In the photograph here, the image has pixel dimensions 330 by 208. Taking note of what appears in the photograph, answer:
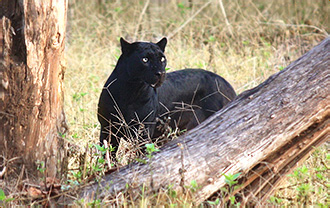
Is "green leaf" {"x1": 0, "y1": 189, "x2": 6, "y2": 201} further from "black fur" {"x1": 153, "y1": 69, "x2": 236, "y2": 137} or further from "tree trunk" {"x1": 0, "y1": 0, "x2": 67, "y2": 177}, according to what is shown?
"black fur" {"x1": 153, "y1": 69, "x2": 236, "y2": 137}

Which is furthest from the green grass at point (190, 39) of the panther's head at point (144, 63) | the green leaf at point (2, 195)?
the green leaf at point (2, 195)

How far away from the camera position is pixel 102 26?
29.8 feet

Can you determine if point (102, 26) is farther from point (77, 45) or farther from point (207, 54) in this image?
point (207, 54)

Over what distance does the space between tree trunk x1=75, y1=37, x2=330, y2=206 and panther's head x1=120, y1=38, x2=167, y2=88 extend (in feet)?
3.44

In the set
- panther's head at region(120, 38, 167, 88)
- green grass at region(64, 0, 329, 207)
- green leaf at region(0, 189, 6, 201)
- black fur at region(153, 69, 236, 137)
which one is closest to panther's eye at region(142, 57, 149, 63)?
panther's head at region(120, 38, 167, 88)

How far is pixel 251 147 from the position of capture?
312 cm

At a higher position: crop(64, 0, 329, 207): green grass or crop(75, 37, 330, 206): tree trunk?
crop(75, 37, 330, 206): tree trunk

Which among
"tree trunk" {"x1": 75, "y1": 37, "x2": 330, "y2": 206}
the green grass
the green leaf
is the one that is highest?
"tree trunk" {"x1": 75, "y1": 37, "x2": 330, "y2": 206}

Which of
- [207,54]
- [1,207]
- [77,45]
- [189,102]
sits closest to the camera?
[1,207]

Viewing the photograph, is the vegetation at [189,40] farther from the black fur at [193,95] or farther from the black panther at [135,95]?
the black fur at [193,95]

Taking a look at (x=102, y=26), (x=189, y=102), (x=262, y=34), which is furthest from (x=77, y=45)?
(x=189, y=102)

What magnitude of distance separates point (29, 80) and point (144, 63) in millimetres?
1321

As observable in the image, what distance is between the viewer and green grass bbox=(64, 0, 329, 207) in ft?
21.5

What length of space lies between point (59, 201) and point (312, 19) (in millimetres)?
7239
